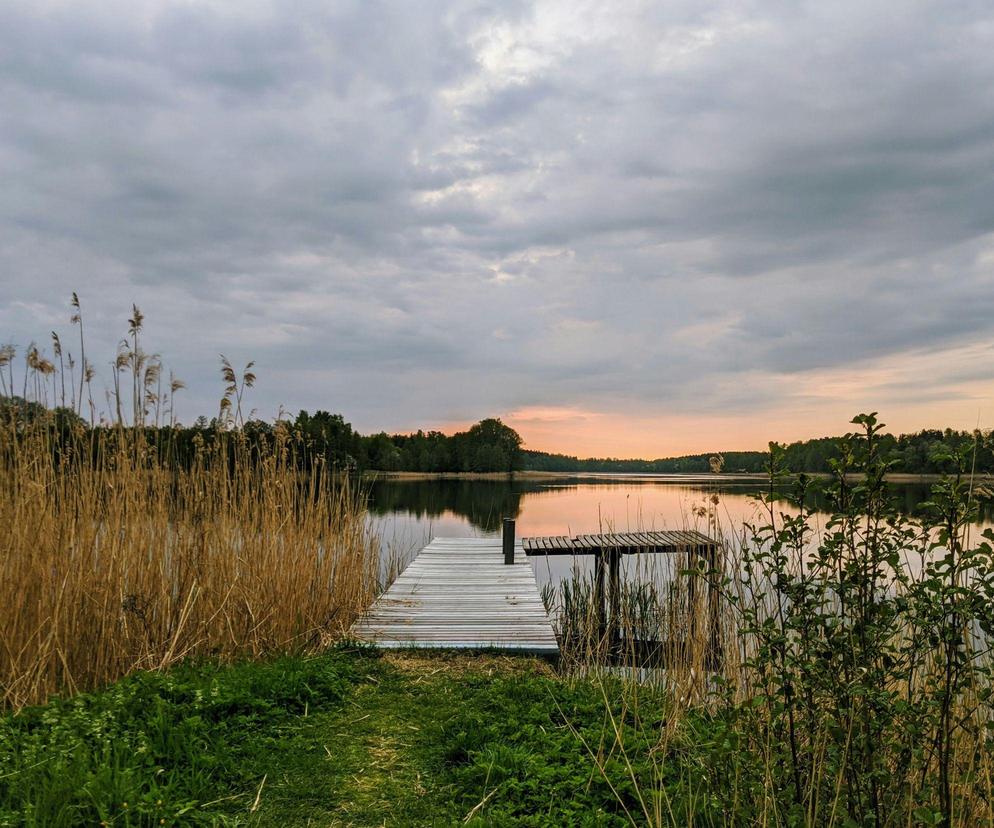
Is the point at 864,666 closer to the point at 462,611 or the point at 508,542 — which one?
the point at 462,611

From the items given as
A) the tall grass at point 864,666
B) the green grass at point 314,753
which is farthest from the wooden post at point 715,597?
the green grass at point 314,753

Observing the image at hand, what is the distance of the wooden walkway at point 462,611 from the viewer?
182 inches

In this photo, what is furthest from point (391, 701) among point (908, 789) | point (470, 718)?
point (908, 789)

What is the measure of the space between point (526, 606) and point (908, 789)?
3552mm

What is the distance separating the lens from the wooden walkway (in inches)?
182

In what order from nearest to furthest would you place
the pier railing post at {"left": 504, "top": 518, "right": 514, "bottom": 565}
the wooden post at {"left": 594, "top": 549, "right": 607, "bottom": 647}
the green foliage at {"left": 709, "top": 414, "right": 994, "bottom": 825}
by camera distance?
the green foliage at {"left": 709, "top": 414, "right": 994, "bottom": 825}, the pier railing post at {"left": 504, "top": 518, "right": 514, "bottom": 565}, the wooden post at {"left": 594, "top": 549, "right": 607, "bottom": 647}

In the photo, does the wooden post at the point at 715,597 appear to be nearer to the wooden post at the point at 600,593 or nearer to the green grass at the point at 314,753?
the green grass at the point at 314,753

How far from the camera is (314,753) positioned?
2.99 metres

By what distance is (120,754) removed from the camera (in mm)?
2686

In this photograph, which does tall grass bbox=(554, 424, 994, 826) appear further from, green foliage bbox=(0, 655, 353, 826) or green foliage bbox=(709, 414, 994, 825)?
green foliage bbox=(0, 655, 353, 826)

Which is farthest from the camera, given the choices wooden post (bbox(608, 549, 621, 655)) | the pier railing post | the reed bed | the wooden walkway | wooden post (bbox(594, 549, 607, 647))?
wooden post (bbox(594, 549, 607, 647))

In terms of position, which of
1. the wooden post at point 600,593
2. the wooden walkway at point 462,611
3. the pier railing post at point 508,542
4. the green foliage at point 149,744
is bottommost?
the wooden post at point 600,593

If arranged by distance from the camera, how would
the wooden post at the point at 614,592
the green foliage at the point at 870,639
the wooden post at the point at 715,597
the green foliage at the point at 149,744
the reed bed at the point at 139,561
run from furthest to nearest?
the wooden post at the point at 614,592
the reed bed at the point at 139,561
the green foliage at the point at 149,744
the wooden post at the point at 715,597
the green foliage at the point at 870,639

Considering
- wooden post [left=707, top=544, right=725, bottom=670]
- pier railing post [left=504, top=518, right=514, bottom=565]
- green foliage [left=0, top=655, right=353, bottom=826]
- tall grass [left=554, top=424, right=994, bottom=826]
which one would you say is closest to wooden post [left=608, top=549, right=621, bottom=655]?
pier railing post [left=504, top=518, right=514, bottom=565]
